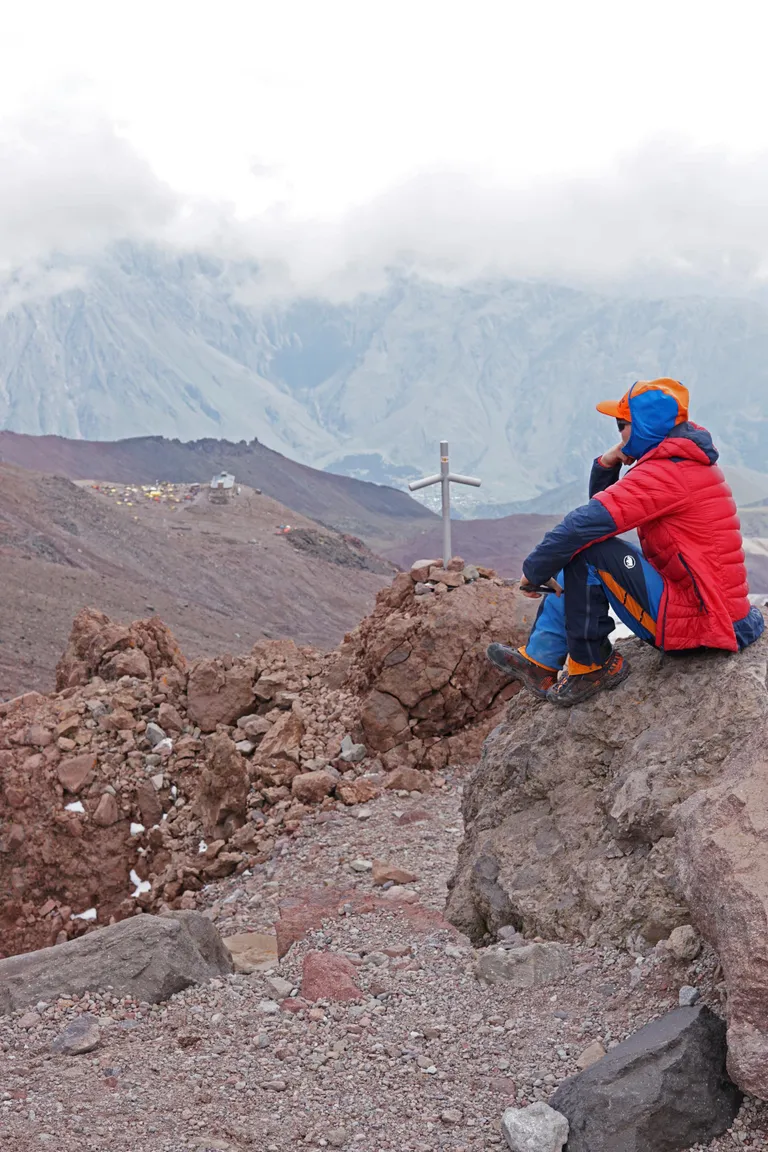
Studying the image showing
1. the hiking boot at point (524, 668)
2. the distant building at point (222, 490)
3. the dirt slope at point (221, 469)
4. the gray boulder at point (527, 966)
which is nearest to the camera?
the gray boulder at point (527, 966)

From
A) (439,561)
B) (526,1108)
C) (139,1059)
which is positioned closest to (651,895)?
(526,1108)

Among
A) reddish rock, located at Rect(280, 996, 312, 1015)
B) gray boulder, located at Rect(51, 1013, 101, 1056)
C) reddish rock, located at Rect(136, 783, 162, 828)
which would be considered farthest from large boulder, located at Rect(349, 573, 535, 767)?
gray boulder, located at Rect(51, 1013, 101, 1056)

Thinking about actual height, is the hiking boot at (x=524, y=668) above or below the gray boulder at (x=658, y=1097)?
above

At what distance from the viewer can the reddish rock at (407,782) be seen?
8047 mm

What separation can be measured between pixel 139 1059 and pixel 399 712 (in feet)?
15.7

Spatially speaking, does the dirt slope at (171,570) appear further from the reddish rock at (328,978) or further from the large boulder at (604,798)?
the reddish rock at (328,978)

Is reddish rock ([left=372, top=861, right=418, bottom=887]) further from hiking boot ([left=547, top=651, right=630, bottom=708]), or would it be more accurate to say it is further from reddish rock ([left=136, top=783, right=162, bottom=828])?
reddish rock ([left=136, top=783, right=162, bottom=828])

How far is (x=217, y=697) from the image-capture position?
367 inches

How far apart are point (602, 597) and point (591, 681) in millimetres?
514

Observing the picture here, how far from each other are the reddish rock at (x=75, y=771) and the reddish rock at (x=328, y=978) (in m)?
4.86

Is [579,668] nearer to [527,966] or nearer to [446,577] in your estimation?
[527,966]

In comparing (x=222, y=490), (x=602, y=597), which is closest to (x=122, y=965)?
(x=602, y=597)

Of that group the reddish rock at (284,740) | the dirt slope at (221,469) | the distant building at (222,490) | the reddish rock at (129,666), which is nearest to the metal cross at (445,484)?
the reddish rock at (284,740)

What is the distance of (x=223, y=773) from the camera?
27.3 feet
